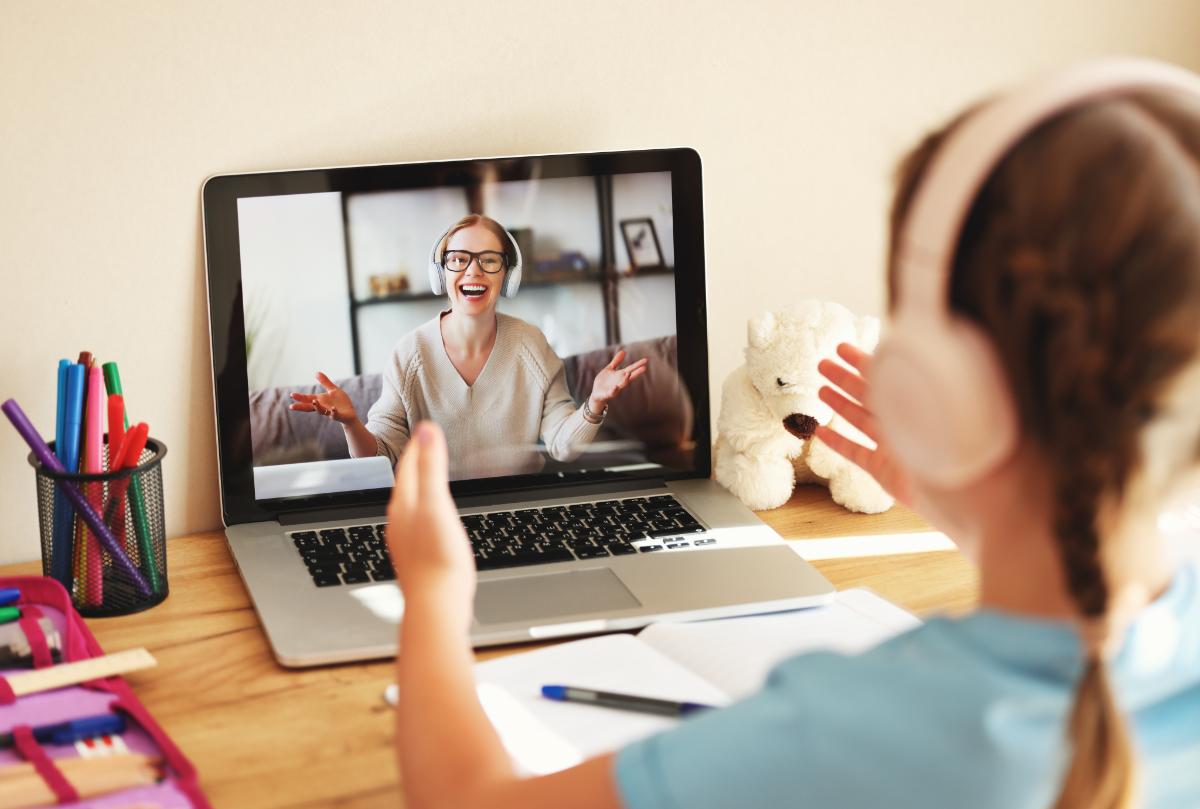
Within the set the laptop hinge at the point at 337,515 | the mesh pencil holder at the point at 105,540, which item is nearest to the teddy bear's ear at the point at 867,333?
the laptop hinge at the point at 337,515

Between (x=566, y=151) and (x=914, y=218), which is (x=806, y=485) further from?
(x=914, y=218)

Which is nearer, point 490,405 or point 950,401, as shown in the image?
point 950,401

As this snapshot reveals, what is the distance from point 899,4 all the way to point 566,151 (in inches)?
14.3

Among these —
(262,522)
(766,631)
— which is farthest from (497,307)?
(766,631)

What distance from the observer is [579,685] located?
80 centimetres

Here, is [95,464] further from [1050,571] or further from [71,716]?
[1050,571]

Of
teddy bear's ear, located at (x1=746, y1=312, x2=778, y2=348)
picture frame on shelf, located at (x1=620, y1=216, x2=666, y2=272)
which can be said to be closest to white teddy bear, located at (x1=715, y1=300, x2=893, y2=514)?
teddy bear's ear, located at (x1=746, y1=312, x2=778, y2=348)

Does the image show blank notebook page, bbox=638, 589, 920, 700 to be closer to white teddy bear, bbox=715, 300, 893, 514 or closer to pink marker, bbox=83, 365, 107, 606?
white teddy bear, bbox=715, 300, 893, 514

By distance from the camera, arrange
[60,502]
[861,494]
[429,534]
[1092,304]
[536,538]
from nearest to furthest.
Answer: [1092,304] → [429,534] → [60,502] → [536,538] → [861,494]

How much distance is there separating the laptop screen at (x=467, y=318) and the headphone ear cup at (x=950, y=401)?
0.63 metres

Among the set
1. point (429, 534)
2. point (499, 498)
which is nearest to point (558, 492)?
point (499, 498)

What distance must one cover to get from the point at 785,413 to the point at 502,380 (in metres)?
0.25

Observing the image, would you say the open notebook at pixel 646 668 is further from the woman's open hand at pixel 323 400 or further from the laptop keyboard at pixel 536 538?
the woman's open hand at pixel 323 400

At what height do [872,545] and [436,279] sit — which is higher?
[436,279]
